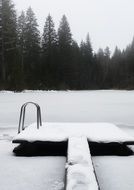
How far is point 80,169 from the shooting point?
3004 mm

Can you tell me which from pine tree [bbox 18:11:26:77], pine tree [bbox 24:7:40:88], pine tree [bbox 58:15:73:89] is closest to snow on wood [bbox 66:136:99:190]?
pine tree [bbox 24:7:40:88]

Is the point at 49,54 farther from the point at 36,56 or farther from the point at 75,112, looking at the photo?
the point at 75,112

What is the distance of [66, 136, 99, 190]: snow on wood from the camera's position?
2615 mm

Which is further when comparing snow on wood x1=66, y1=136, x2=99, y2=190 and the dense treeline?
the dense treeline

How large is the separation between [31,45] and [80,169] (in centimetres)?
4053

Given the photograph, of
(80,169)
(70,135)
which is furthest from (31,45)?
(80,169)

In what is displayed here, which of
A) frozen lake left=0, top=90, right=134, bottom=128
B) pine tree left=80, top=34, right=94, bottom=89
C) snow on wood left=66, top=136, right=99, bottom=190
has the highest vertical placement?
pine tree left=80, top=34, right=94, bottom=89

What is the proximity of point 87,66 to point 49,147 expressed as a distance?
52140 mm

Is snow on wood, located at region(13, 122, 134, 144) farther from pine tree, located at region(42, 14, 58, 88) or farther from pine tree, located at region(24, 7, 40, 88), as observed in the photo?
pine tree, located at region(24, 7, 40, 88)

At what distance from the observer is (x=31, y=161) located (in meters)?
3.97

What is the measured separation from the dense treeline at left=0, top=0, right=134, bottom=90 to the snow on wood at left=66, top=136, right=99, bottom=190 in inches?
1023

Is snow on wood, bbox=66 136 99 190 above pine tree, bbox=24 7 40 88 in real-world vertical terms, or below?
below

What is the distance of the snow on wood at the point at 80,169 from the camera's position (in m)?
2.62

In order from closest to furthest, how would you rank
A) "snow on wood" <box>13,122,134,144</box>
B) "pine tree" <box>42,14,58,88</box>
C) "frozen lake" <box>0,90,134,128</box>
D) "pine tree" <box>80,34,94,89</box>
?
"snow on wood" <box>13,122,134,144</box> < "frozen lake" <box>0,90,134,128</box> < "pine tree" <box>42,14,58,88</box> < "pine tree" <box>80,34,94,89</box>
